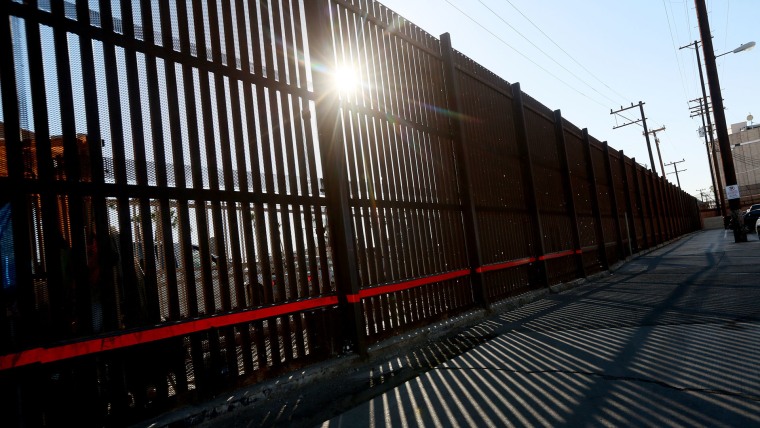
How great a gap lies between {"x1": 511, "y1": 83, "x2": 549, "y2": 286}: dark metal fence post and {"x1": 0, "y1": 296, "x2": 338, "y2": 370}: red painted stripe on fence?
6.30 meters

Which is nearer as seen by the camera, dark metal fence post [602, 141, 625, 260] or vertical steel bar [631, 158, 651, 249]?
dark metal fence post [602, 141, 625, 260]

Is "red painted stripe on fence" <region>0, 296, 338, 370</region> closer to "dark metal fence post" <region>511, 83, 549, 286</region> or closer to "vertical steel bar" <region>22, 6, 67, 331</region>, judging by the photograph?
"vertical steel bar" <region>22, 6, 67, 331</region>

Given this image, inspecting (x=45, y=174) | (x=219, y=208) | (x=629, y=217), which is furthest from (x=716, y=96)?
(x=45, y=174)

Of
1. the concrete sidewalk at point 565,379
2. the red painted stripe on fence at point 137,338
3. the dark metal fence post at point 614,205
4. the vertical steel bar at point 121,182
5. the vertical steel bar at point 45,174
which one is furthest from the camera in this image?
the dark metal fence post at point 614,205

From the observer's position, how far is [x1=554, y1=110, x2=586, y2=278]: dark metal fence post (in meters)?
10.8

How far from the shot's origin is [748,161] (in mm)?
86438

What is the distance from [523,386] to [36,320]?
118 inches

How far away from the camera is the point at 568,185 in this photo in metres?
11.3

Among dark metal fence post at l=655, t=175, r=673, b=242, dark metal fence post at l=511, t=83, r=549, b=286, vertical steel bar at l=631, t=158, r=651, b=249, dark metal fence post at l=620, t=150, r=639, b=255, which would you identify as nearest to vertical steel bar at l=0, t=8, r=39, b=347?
dark metal fence post at l=511, t=83, r=549, b=286

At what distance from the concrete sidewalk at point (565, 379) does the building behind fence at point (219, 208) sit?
50 centimetres


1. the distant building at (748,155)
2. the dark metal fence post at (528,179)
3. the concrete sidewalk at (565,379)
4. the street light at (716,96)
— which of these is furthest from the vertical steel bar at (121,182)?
the distant building at (748,155)

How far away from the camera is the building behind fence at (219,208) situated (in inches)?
99.0

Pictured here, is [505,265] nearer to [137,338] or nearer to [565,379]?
[565,379]

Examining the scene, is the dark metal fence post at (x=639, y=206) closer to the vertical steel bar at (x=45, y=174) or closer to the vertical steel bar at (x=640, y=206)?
the vertical steel bar at (x=640, y=206)
